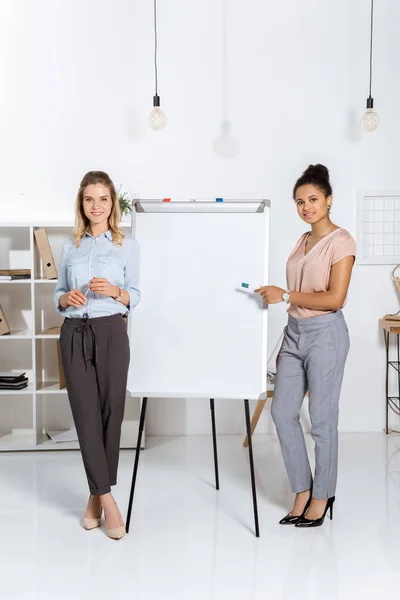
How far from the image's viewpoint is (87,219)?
3.02 m

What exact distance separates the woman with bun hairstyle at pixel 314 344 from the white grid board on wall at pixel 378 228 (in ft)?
5.32

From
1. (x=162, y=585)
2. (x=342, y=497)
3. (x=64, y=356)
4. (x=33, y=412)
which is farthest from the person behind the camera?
(x=33, y=412)

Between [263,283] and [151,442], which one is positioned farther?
[151,442]

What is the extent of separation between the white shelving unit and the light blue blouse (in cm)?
150

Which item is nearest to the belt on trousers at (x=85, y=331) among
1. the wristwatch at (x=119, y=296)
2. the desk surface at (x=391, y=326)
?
the wristwatch at (x=119, y=296)

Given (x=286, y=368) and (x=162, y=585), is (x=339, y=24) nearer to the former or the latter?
(x=286, y=368)

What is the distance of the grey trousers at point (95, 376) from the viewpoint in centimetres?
291

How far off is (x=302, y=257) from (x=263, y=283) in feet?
0.68

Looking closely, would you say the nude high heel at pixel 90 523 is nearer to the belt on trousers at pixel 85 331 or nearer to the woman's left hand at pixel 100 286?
the belt on trousers at pixel 85 331

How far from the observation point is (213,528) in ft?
10.0

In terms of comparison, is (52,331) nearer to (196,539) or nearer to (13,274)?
(13,274)

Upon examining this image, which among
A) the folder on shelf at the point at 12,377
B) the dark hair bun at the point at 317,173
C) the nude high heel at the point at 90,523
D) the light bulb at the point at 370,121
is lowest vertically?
the nude high heel at the point at 90,523

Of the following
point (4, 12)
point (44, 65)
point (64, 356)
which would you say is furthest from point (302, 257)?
point (4, 12)

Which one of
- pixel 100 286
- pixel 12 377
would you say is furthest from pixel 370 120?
pixel 12 377
